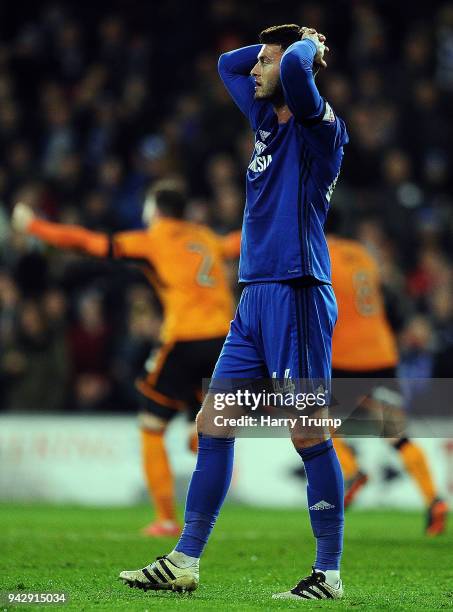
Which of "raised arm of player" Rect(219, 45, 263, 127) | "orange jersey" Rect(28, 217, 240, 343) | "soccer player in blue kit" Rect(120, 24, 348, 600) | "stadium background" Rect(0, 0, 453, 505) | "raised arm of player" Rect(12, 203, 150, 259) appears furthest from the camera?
"stadium background" Rect(0, 0, 453, 505)

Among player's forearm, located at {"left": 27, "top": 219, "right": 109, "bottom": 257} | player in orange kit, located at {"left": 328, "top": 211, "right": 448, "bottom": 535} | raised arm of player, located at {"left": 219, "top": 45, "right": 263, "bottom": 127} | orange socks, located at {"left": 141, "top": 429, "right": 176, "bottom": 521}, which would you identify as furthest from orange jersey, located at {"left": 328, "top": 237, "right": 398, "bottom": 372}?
raised arm of player, located at {"left": 219, "top": 45, "right": 263, "bottom": 127}

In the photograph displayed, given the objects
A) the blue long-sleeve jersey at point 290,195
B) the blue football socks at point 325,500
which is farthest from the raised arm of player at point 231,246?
the blue football socks at point 325,500

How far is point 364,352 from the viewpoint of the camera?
8.87 m

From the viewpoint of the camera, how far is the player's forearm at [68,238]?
24.2 ft

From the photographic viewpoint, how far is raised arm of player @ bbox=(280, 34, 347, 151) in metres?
5.04

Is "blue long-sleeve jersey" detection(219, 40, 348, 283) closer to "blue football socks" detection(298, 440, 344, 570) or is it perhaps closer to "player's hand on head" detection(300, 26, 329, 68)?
"player's hand on head" detection(300, 26, 329, 68)

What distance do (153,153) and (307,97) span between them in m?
10.5

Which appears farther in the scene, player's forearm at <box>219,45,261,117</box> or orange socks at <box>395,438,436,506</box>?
orange socks at <box>395,438,436,506</box>

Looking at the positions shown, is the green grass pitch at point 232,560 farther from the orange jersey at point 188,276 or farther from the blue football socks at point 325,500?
the orange jersey at point 188,276

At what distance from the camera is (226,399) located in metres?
5.34

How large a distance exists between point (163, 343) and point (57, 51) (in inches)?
356

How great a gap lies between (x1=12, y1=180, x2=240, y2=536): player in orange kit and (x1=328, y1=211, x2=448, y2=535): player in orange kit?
78 cm

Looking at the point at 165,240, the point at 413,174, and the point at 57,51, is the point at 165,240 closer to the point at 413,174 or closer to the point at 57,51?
the point at 413,174

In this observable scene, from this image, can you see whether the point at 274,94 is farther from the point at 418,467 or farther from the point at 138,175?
the point at 138,175
